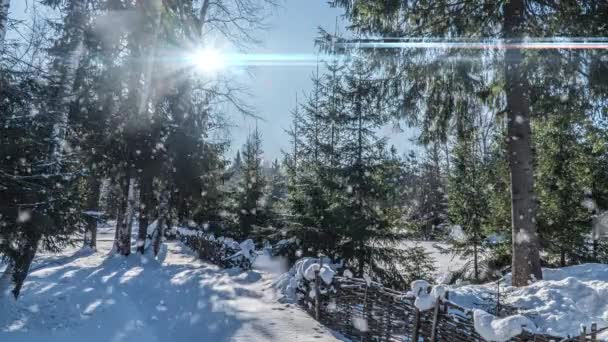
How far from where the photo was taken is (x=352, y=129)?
543 inches

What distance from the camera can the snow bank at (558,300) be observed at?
7.09 m

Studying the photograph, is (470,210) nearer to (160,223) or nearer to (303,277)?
(303,277)

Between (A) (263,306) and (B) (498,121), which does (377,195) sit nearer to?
(B) (498,121)

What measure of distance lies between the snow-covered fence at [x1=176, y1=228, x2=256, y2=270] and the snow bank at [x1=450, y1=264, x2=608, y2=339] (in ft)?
29.2

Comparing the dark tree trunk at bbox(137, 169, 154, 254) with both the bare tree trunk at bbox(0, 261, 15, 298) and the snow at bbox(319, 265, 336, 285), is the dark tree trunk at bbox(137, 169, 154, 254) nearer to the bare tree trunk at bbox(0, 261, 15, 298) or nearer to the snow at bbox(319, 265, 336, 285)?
the bare tree trunk at bbox(0, 261, 15, 298)

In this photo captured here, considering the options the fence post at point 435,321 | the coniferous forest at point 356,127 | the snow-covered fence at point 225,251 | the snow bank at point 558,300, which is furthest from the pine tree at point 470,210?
the fence post at point 435,321

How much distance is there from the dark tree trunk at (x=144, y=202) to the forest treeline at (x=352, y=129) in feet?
0.38

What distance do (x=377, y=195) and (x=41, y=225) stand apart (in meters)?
8.83

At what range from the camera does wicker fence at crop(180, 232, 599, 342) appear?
556cm

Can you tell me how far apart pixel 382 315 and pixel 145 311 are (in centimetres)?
459

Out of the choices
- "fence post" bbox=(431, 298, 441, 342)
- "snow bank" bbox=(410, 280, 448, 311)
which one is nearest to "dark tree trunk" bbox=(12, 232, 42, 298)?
"snow bank" bbox=(410, 280, 448, 311)

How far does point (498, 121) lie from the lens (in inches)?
415

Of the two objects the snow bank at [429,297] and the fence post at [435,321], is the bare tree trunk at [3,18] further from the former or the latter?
the fence post at [435,321]

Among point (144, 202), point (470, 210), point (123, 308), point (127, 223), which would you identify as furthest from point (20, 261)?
point (470, 210)
